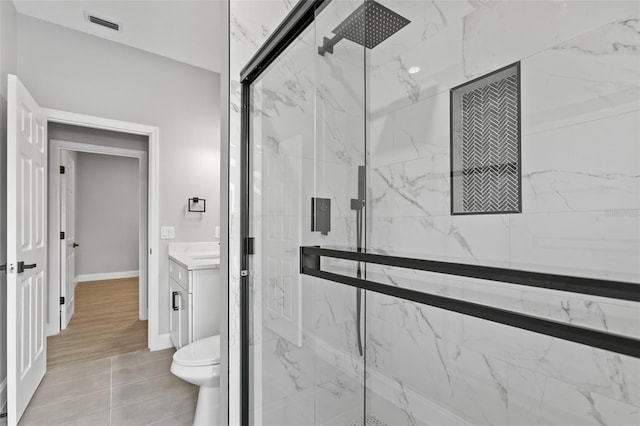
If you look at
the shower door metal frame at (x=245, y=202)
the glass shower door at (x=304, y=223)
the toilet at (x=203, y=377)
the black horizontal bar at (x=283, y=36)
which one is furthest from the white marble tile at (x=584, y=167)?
the toilet at (x=203, y=377)

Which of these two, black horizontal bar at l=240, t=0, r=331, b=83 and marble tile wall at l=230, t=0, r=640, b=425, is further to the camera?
black horizontal bar at l=240, t=0, r=331, b=83

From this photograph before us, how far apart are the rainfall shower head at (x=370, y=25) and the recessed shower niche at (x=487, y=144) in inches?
11.1

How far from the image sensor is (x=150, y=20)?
272 centimetres

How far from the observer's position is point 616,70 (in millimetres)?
496

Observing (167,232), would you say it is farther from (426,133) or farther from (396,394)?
(426,133)

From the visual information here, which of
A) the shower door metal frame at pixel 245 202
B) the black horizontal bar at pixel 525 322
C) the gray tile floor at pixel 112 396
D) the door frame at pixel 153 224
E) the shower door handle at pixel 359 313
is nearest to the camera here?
the black horizontal bar at pixel 525 322

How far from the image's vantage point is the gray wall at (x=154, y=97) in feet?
8.98

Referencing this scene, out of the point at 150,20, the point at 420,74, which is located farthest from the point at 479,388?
the point at 150,20

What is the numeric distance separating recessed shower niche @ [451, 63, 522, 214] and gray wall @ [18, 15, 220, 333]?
10.1 feet

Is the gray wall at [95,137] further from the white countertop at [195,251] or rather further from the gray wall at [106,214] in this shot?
the gray wall at [106,214]

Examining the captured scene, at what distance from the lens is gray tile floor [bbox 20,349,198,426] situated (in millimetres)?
1978

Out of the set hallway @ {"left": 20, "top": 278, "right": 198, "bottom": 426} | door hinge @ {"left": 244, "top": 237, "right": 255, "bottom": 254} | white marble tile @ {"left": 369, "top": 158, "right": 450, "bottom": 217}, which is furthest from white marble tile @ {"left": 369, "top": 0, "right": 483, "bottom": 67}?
hallway @ {"left": 20, "top": 278, "right": 198, "bottom": 426}

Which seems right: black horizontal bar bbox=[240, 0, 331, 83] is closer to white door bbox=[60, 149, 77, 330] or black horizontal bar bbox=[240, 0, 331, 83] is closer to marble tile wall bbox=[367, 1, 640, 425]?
marble tile wall bbox=[367, 1, 640, 425]

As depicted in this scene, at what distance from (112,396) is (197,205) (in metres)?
1.77
